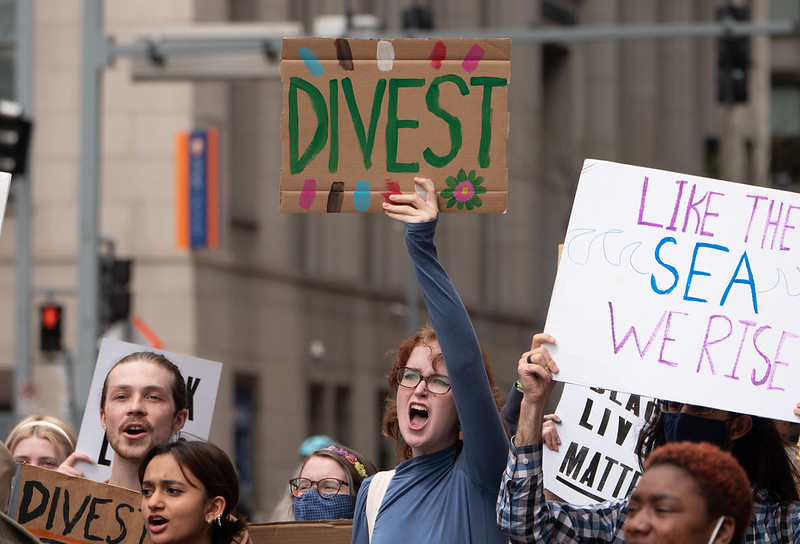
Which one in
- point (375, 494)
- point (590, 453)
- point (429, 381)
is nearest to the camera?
point (429, 381)

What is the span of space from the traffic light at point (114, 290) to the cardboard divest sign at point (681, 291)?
1293 centimetres

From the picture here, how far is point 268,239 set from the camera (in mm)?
26734

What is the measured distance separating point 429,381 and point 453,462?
0.80 feet

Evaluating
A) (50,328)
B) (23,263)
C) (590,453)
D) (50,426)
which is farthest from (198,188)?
(590,453)

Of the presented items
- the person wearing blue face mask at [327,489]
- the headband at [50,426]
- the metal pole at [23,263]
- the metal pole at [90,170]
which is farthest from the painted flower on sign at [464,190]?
the metal pole at [23,263]

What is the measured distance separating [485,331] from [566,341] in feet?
103

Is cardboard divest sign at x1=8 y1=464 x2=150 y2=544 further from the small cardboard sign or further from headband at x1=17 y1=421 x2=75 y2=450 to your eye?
headband at x1=17 y1=421 x2=75 y2=450

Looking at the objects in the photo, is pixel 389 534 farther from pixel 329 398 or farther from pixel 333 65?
pixel 329 398

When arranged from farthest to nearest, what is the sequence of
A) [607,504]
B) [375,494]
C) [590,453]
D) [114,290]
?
[114,290]
[590,453]
[375,494]
[607,504]

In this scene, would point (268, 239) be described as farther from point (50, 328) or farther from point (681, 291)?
point (681, 291)

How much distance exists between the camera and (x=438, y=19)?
34.1 m

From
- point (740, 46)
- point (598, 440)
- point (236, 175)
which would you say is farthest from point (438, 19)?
point (598, 440)

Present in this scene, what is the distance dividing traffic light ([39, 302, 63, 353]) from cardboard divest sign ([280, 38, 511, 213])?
13.0 m

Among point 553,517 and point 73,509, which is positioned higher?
point 553,517
